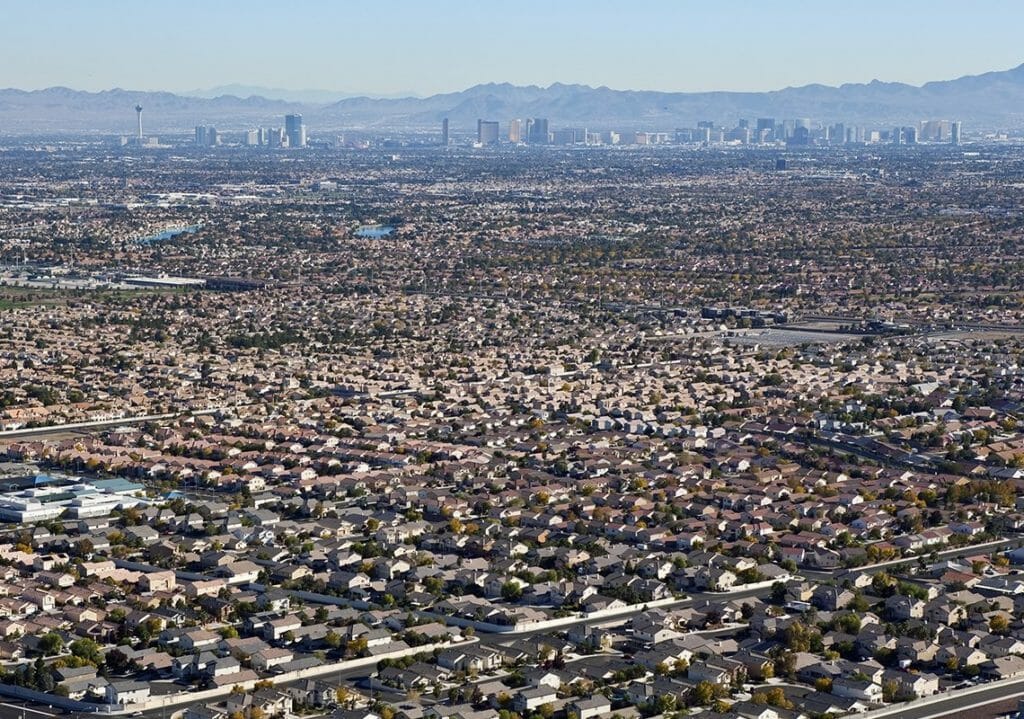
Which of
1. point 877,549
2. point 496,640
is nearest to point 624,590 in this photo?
point 496,640

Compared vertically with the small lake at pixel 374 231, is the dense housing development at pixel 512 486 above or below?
above

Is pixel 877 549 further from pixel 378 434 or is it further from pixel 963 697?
pixel 378 434

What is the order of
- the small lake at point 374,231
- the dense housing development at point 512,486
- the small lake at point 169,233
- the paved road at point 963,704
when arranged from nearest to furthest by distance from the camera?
the paved road at point 963,704 → the dense housing development at point 512,486 → the small lake at point 169,233 → the small lake at point 374,231

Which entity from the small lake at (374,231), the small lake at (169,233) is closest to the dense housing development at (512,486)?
the small lake at (169,233)

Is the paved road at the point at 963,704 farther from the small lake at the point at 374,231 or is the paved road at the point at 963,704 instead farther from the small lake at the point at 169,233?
the small lake at the point at 374,231

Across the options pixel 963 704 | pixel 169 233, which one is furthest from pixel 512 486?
pixel 169 233

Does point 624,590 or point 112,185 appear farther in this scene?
point 112,185

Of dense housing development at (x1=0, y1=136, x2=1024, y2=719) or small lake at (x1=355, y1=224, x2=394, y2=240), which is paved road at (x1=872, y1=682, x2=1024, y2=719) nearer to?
dense housing development at (x1=0, y1=136, x2=1024, y2=719)
